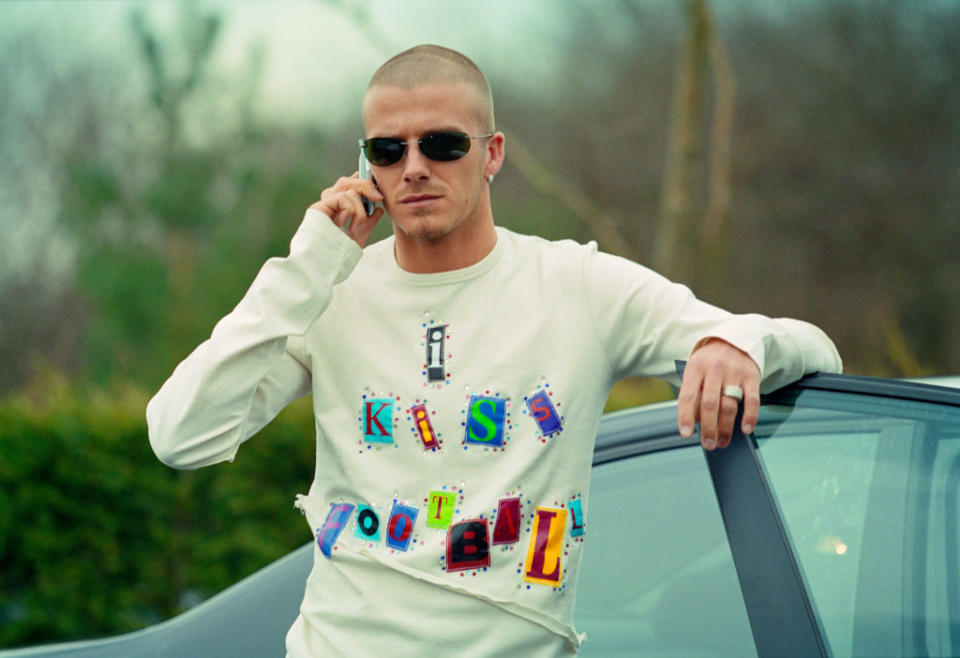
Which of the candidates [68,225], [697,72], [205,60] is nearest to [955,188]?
[697,72]

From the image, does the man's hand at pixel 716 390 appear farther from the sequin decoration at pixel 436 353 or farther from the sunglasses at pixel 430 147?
the sunglasses at pixel 430 147

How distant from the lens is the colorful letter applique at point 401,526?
5.68 feet

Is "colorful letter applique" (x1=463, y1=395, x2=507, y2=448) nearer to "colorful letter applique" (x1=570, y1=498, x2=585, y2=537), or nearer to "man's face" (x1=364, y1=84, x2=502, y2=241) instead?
"colorful letter applique" (x1=570, y1=498, x2=585, y2=537)

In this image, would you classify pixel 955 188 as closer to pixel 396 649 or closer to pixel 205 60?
pixel 205 60

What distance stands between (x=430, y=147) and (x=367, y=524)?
642mm

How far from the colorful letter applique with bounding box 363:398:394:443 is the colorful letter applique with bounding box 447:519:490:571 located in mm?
202

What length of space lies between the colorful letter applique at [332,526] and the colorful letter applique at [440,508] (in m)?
0.15

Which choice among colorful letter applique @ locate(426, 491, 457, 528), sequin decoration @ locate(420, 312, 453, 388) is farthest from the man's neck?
colorful letter applique @ locate(426, 491, 457, 528)

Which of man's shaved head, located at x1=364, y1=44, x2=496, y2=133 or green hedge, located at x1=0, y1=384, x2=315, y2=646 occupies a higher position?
man's shaved head, located at x1=364, y1=44, x2=496, y2=133

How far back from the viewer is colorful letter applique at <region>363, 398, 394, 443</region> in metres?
1.79

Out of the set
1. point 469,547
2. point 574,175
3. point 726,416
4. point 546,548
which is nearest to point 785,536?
point 726,416

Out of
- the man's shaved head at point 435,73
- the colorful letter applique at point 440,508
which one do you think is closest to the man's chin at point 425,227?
the man's shaved head at point 435,73

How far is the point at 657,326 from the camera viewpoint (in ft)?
5.84

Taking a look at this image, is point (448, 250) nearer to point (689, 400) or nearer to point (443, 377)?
point (443, 377)
